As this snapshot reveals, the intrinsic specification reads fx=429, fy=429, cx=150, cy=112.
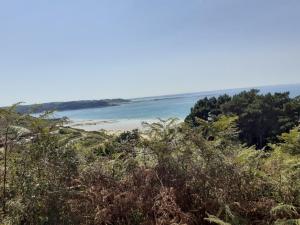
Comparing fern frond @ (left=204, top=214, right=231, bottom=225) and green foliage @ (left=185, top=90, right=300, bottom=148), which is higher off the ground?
fern frond @ (left=204, top=214, right=231, bottom=225)

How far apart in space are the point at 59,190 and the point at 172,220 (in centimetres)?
90

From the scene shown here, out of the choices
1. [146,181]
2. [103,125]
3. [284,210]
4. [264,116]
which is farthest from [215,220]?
[103,125]

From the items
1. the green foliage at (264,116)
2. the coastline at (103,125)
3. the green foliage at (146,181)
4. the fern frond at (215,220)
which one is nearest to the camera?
the fern frond at (215,220)

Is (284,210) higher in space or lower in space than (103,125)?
higher

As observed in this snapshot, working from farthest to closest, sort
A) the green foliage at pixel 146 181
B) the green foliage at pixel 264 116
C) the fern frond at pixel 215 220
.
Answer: the green foliage at pixel 264 116 < the green foliage at pixel 146 181 < the fern frond at pixel 215 220

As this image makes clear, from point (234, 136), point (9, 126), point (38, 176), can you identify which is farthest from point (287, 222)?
point (9, 126)

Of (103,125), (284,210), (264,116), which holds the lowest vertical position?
(103,125)

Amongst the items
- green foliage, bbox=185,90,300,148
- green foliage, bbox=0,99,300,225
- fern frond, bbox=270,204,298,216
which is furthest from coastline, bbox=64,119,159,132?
green foliage, bbox=185,90,300,148

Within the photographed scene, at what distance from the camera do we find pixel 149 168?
3.85 metres

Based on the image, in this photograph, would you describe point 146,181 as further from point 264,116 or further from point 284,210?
point 264,116

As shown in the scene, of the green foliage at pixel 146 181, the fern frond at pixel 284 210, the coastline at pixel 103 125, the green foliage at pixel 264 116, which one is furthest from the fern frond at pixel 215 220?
the green foliage at pixel 264 116

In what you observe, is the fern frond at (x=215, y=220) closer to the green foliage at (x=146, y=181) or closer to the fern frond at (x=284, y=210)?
the green foliage at (x=146, y=181)

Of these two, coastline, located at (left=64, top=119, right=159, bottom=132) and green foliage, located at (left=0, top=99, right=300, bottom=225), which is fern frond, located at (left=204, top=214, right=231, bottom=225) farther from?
coastline, located at (left=64, top=119, right=159, bottom=132)

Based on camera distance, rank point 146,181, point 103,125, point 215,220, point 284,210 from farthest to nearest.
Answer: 1. point 103,125
2. point 146,181
3. point 284,210
4. point 215,220
